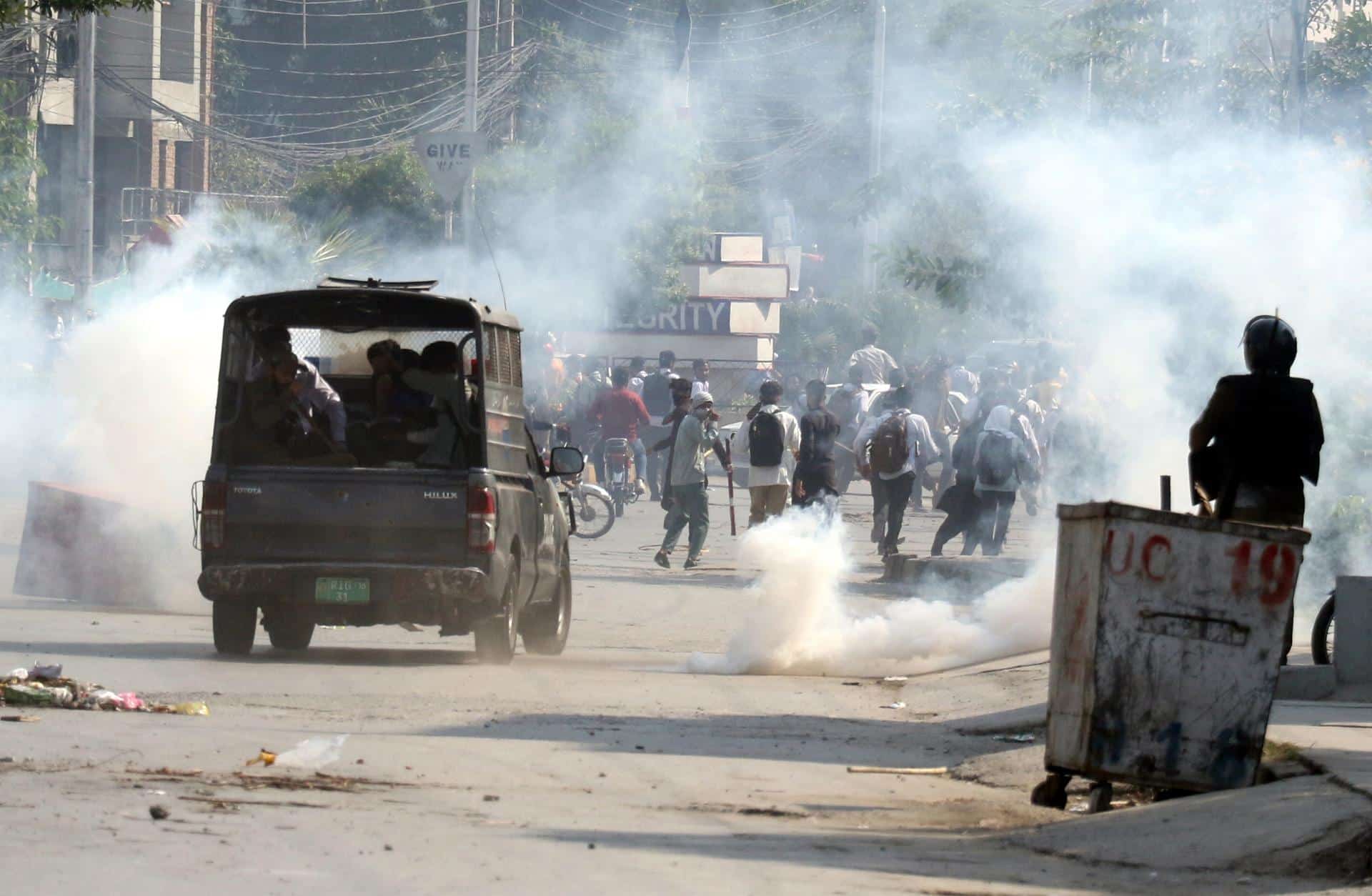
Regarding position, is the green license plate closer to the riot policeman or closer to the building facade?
the riot policeman

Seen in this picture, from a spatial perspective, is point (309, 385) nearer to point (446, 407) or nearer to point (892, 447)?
point (446, 407)

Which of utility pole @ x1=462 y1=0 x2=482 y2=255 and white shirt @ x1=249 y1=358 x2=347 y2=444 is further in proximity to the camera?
utility pole @ x1=462 y1=0 x2=482 y2=255

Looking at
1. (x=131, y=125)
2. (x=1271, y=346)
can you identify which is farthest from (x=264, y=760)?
(x=131, y=125)

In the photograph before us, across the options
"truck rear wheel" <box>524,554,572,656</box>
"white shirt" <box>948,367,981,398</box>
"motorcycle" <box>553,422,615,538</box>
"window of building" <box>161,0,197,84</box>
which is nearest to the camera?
"truck rear wheel" <box>524,554,572,656</box>

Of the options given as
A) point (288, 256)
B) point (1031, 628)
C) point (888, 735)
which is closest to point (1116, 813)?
point (888, 735)

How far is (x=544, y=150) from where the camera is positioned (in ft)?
136

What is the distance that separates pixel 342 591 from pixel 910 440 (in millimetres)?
9473

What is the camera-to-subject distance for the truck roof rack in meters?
11.0

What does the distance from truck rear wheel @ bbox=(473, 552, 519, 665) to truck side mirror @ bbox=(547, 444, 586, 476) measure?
3.16 feet

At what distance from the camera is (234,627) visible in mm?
11102

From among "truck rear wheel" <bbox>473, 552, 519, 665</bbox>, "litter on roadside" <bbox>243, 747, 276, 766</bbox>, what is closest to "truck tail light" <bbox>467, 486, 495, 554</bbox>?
"truck rear wheel" <bbox>473, 552, 519, 665</bbox>

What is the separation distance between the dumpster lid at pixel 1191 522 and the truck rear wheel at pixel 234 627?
18.7 ft

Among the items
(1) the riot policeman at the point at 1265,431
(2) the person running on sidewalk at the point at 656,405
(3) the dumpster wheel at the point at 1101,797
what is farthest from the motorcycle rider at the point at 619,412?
(3) the dumpster wheel at the point at 1101,797

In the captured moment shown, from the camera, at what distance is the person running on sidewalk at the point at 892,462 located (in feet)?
62.4
